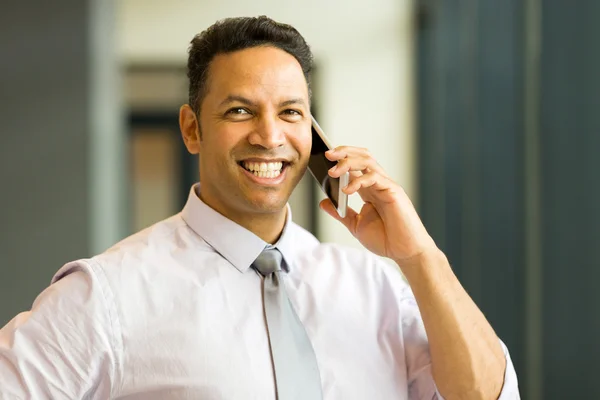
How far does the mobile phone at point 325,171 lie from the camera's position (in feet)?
5.67

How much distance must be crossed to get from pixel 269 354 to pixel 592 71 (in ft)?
5.39

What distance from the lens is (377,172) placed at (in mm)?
1707

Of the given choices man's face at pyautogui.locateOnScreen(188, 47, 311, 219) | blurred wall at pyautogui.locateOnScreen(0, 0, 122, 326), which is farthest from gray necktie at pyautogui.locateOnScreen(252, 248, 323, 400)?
blurred wall at pyautogui.locateOnScreen(0, 0, 122, 326)

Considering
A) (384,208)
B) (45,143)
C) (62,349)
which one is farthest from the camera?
(45,143)

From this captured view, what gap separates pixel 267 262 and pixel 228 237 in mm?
86

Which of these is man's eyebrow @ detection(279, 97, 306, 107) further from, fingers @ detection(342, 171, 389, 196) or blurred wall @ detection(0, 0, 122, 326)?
blurred wall @ detection(0, 0, 122, 326)

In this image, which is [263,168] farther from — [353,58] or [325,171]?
[353,58]

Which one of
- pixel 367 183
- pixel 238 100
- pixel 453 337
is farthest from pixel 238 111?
pixel 453 337

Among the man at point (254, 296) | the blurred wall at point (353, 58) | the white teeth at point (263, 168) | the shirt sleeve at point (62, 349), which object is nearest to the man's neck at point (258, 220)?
the man at point (254, 296)

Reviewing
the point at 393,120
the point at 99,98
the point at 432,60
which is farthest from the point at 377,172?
the point at 393,120

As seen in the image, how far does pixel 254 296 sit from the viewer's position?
1679 mm

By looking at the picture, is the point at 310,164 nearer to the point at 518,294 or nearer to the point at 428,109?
the point at 518,294

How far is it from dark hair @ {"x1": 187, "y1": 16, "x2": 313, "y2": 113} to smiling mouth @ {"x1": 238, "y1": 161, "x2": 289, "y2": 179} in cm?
17

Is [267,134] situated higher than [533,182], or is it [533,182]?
[267,134]
